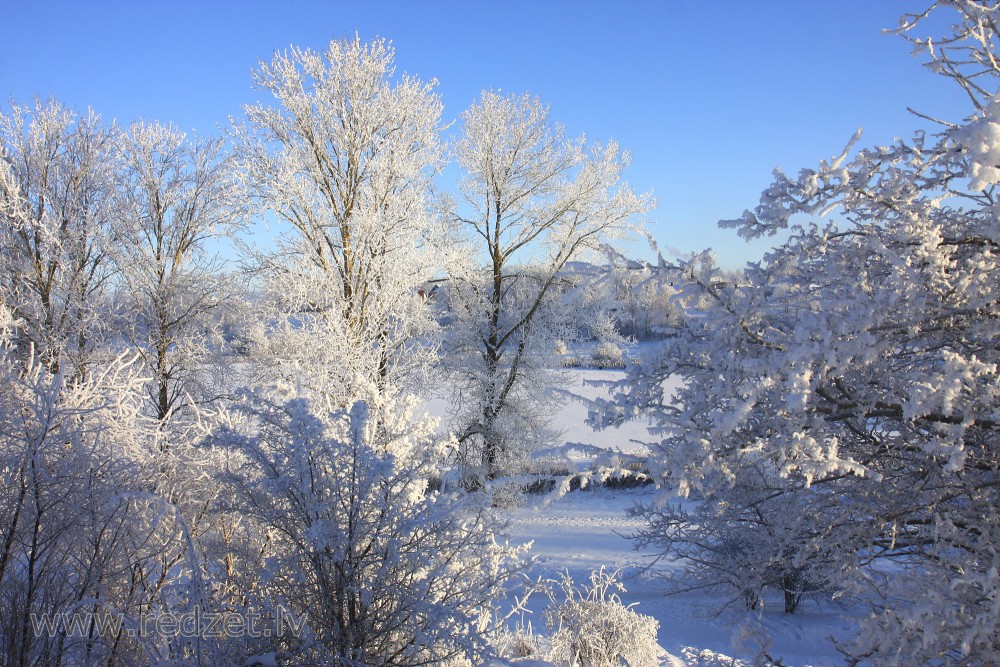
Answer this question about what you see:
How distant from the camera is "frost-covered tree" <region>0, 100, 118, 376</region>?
32.1ft

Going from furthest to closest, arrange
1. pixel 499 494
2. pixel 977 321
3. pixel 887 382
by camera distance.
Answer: pixel 499 494, pixel 887 382, pixel 977 321

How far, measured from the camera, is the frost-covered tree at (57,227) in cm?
979

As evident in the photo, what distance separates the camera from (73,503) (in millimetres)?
3428

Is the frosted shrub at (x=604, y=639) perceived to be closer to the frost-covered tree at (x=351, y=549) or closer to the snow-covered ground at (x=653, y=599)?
the snow-covered ground at (x=653, y=599)

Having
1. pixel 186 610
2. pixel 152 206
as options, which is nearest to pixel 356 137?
pixel 152 206

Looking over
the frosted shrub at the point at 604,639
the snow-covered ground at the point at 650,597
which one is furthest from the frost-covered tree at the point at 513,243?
the frosted shrub at the point at 604,639

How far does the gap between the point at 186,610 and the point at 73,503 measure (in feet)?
3.03

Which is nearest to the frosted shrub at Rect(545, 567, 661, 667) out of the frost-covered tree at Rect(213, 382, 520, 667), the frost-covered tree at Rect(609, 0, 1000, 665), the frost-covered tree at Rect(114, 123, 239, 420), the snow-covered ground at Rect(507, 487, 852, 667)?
the snow-covered ground at Rect(507, 487, 852, 667)

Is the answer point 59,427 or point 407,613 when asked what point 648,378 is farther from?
point 59,427

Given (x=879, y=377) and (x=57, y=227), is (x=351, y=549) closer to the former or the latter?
(x=879, y=377)

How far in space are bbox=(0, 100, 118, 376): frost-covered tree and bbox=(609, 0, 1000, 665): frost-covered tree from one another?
10219mm

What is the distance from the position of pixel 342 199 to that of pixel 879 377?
31.1 feet

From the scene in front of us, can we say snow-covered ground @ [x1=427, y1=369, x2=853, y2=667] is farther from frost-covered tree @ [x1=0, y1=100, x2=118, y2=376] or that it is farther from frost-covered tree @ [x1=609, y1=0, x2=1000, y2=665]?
frost-covered tree @ [x1=0, y1=100, x2=118, y2=376]

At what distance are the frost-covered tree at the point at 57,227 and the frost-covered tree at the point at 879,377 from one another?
10.2 meters
